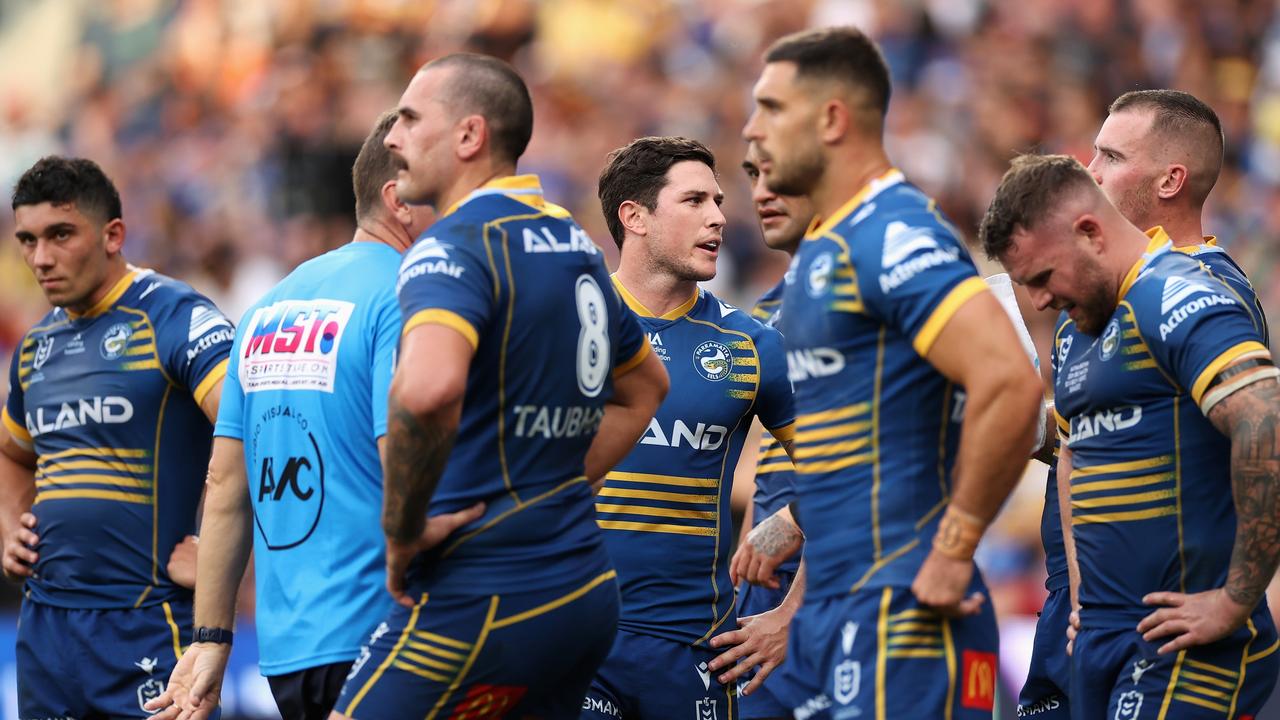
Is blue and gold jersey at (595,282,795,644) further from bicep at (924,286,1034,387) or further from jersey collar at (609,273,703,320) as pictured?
bicep at (924,286,1034,387)

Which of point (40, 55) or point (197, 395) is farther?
point (40, 55)

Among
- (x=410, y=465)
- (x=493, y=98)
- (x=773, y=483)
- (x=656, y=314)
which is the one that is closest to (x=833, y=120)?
(x=493, y=98)

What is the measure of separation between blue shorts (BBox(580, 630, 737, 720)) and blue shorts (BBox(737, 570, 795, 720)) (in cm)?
28

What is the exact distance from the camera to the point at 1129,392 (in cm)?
568

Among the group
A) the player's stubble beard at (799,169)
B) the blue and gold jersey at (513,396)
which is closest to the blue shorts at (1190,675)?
the blue and gold jersey at (513,396)

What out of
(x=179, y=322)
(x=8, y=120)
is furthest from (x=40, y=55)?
(x=179, y=322)

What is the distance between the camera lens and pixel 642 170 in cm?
726

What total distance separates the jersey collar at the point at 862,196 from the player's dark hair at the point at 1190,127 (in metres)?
2.26

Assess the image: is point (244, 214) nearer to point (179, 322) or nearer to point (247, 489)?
point (179, 322)

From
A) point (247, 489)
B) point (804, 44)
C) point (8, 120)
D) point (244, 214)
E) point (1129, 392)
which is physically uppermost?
point (8, 120)

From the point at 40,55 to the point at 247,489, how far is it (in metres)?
16.8

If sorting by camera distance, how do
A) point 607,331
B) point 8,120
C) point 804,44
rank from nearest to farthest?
point 804,44 → point 607,331 → point 8,120

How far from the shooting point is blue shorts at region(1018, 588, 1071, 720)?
6.59 meters

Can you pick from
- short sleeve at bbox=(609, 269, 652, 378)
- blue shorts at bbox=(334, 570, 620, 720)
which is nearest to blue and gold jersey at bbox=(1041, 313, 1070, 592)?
short sleeve at bbox=(609, 269, 652, 378)
